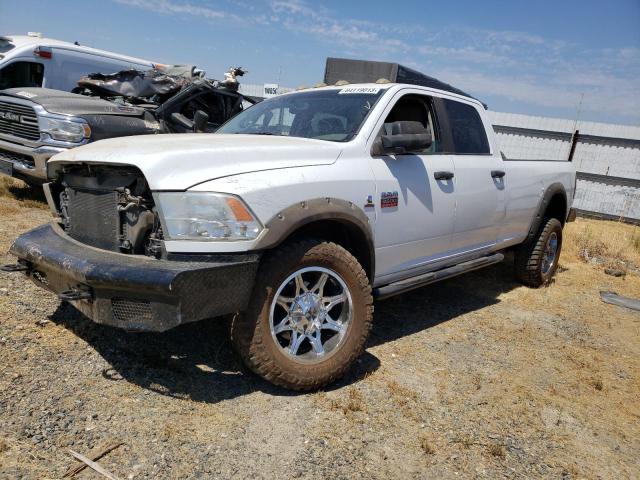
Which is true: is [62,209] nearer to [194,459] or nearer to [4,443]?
[4,443]

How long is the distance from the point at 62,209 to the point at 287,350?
1.81m

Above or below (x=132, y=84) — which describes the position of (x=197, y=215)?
below

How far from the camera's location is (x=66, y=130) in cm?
606

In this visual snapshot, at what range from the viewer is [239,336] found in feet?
9.21

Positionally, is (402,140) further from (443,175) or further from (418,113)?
(418,113)

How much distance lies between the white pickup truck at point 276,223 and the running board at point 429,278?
2 centimetres

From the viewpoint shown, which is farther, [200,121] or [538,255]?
[538,255]

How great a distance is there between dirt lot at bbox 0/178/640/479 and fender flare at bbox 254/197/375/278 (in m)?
0.93

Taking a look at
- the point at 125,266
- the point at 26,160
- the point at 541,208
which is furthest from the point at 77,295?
the point at 541,208

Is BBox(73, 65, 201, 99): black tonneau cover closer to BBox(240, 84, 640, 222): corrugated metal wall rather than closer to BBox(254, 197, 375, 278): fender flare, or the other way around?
BBox(240, 84, 640, 222): corrugated metal wall

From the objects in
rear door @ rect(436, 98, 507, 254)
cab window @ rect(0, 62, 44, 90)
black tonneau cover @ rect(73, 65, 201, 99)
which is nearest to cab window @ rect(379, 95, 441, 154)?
rear door @ rect(436, 98, 507, 254)

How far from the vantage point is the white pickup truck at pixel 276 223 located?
8.55 ft

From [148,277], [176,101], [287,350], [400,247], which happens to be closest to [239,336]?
[287,350]

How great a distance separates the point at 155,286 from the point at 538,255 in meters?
4.74
